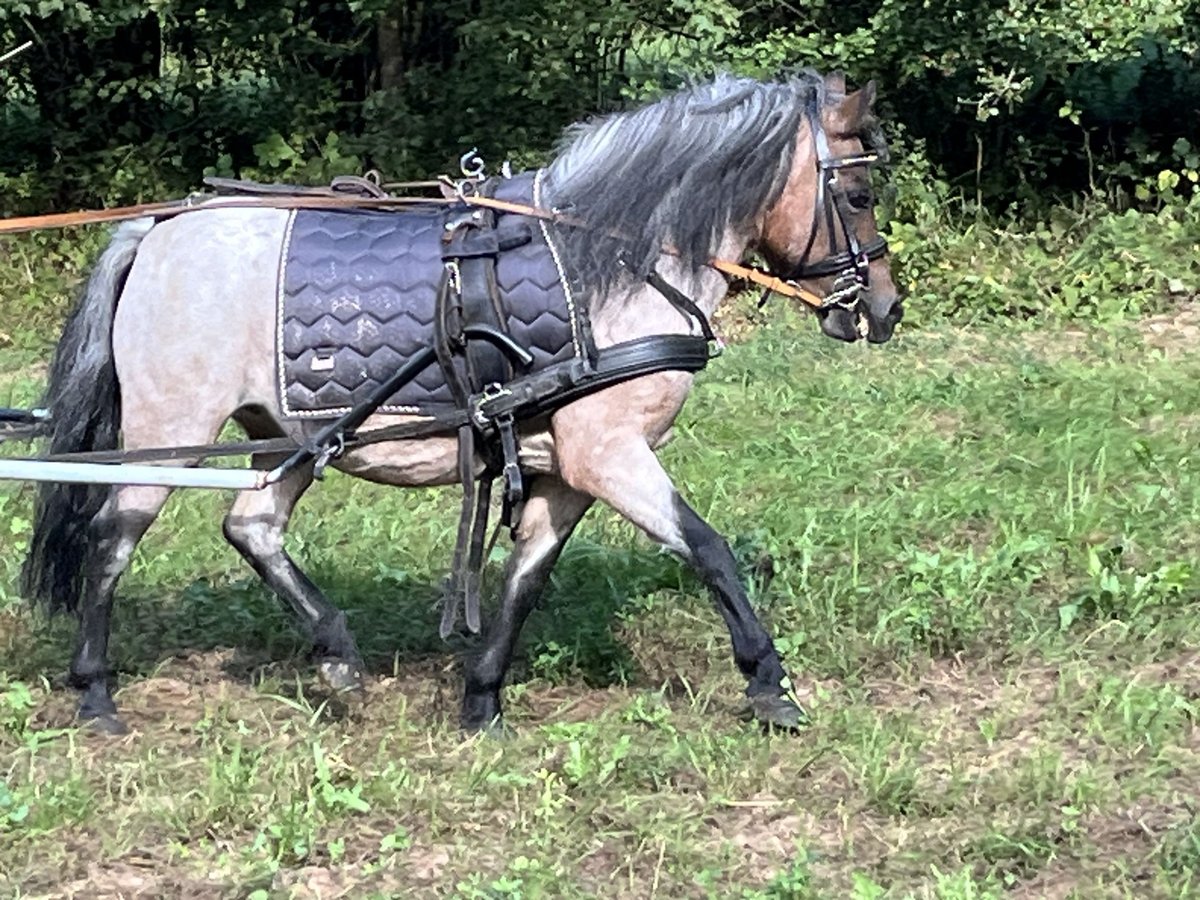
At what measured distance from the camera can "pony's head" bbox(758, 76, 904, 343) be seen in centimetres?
436

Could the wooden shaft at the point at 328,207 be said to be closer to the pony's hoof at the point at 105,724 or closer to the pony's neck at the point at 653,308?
the pony's neck at the point at 653,308

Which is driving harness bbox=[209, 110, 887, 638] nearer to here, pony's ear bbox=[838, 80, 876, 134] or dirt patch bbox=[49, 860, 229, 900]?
pony's ear bbox=[838, 80, 876, 134]

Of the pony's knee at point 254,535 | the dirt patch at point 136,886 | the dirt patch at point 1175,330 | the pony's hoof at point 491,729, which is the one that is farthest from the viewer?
the dirt patch at point 1175,330

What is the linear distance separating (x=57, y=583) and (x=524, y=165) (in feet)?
22.3

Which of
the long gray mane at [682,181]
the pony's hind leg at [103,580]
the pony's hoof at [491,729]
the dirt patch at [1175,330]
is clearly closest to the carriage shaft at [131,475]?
the pony's hind leg at [103,580]

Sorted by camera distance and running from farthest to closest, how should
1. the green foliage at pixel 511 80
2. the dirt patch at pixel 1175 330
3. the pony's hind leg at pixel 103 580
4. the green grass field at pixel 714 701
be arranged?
the green foliage at pixel 511 80 < the dirt patch at pixel 1175 330 < the pony's hind leg at pixel 103 580 < the green grass field at pixel 714 701

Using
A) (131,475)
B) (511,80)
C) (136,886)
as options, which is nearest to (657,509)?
(131,475)

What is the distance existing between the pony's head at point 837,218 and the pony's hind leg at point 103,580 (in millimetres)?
1894

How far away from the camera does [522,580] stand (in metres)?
4.60

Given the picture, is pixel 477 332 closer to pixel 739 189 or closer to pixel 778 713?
pixel 739 189

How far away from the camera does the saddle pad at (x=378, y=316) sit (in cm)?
430

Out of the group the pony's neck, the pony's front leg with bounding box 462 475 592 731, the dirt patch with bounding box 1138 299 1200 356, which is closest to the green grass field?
the pony's front leg with bounding box 462 475 592 731

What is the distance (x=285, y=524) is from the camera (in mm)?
4961

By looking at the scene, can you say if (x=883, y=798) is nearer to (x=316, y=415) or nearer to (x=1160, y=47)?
(x=316, y=415)
